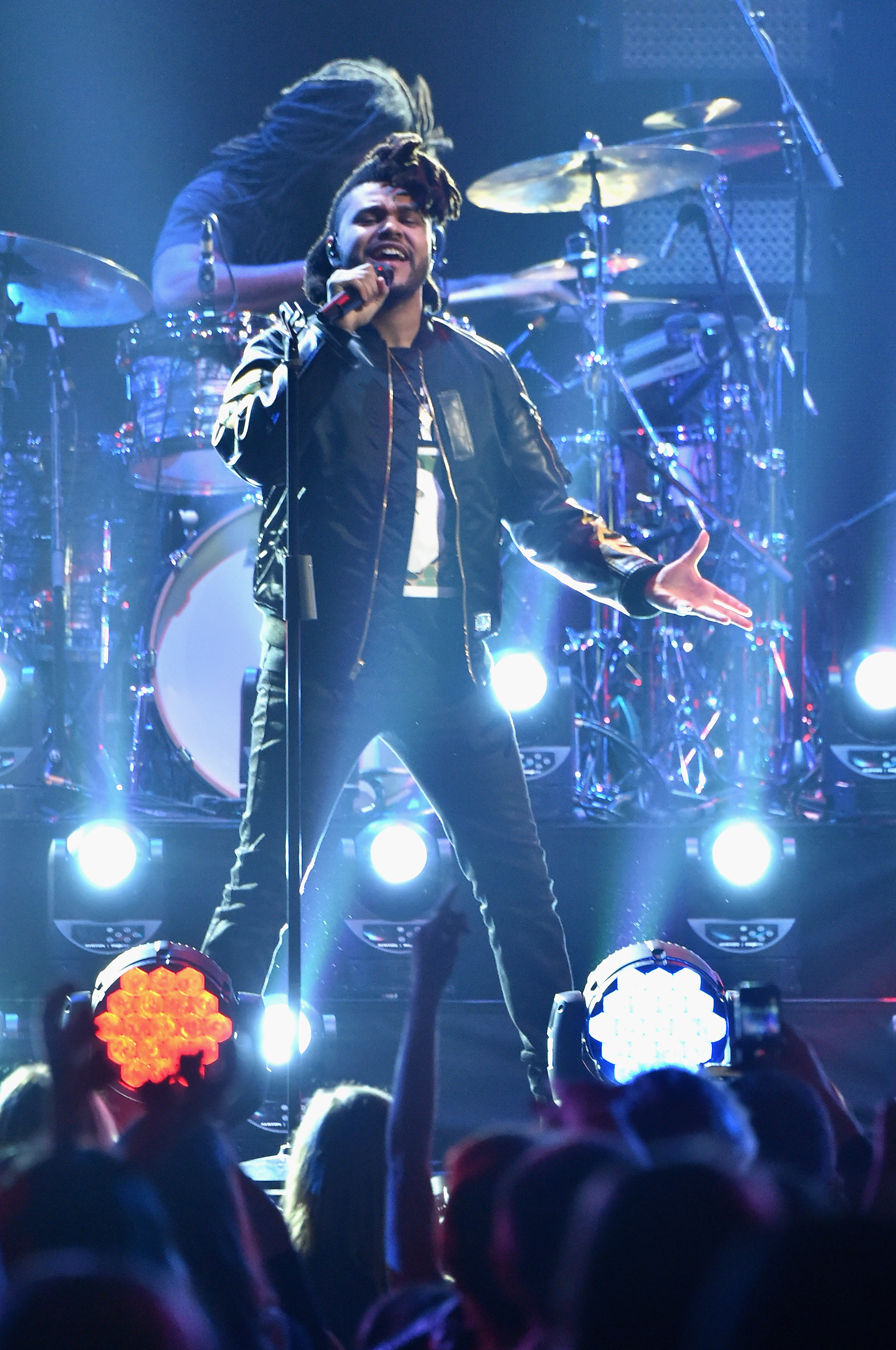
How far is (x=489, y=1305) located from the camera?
151 centimetres

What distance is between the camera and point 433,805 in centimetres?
392

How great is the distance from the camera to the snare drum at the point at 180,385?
6.44 meters

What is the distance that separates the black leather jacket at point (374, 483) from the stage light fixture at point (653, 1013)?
847 millimetres

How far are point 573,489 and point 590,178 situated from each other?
151 cm

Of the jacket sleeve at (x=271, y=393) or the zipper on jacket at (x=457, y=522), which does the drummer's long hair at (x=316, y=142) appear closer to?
the jacket sleeve at (x=271, y=393)

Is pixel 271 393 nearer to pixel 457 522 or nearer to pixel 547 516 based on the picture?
pixel 457 522

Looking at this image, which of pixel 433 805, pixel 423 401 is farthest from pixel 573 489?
pixel 433 805

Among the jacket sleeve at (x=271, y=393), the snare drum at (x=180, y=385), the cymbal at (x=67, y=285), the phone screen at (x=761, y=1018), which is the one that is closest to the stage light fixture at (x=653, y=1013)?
the phone screen at (x=761, y=1018)

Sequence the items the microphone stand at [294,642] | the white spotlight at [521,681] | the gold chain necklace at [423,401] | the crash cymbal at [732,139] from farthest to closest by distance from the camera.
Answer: the crash cymbal at [732,139] → the white spotlight at [521,681] → the gold chain necklace at [423,401] → the microphone stand at [294,642]

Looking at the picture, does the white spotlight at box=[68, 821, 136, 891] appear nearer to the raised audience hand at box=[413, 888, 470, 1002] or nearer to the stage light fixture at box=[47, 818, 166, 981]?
the stage light fixture at box=[47, 818, 166, 981]

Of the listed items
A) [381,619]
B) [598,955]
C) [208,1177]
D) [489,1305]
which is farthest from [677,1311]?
[598,955]

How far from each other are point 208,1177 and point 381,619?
91.5 inches

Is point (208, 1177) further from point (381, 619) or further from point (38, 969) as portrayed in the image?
point (38, 969)

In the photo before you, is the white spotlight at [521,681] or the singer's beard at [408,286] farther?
the white spotlight at [521,681]
